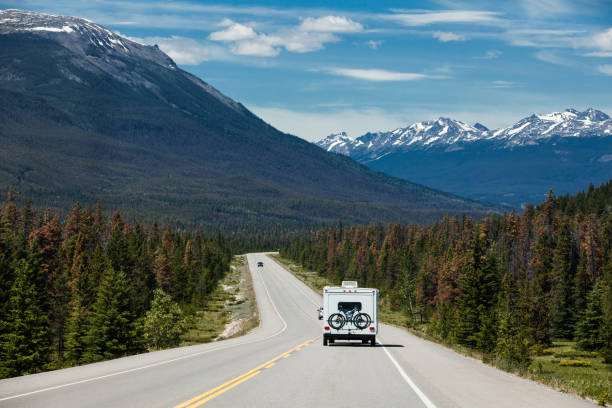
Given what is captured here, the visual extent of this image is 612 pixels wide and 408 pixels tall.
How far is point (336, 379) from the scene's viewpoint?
1788cm

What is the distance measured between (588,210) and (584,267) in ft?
97.6

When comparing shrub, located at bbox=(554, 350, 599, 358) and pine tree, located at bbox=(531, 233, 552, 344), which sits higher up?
pine tree, located at bbox=(531, 233, 552, 344)

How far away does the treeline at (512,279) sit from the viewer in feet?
181

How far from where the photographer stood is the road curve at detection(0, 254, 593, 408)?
46.6 ft

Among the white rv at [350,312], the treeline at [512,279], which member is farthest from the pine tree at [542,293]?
the white rv at [350,312]

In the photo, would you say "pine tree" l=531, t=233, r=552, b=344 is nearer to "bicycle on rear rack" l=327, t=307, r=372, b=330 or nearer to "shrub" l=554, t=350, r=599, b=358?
"shrub" l=554, t=350, r=599, b=358

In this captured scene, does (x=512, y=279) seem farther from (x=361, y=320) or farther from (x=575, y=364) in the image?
(x=361, y=320)

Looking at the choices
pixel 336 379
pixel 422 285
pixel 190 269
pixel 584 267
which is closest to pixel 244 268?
pixel 190 269

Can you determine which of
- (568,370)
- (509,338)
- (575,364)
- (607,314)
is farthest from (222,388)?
(607,314)

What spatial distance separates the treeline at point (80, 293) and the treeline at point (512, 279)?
2612 centimetres

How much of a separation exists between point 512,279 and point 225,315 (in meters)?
34.8

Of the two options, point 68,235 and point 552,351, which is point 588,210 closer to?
point 552,351

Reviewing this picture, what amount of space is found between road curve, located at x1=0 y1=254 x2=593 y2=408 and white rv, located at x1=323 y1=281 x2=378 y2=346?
363cm

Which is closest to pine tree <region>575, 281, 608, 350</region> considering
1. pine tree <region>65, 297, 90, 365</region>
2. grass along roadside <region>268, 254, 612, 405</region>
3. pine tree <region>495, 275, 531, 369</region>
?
grass along roadside <region>268, 254, 612, 405</region>
